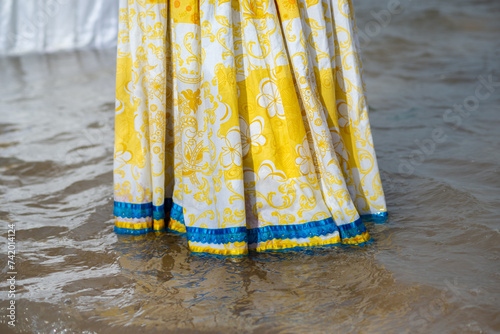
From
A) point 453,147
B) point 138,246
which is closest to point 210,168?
point 138,246

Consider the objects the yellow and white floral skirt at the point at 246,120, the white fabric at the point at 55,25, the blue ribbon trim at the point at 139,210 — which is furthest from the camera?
the white fabric at the point at 55,25

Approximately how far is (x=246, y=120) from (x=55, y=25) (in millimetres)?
5334

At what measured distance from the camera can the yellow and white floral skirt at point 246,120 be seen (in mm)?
1647

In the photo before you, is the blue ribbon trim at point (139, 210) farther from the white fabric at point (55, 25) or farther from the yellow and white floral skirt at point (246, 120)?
the white fabric at point (55, 25)

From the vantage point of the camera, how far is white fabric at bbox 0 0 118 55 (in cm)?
607

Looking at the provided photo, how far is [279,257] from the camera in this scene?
175 cm

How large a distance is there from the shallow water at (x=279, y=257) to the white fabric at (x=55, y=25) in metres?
3.02

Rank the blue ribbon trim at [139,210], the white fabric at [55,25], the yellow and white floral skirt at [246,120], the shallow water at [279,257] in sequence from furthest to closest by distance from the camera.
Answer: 1. the white fabric at [55,25]
2. the blue ribbon trim at [139,210]
3. the yellow and white floral skirt at [246,120]
4. the shallow water at [279,257]

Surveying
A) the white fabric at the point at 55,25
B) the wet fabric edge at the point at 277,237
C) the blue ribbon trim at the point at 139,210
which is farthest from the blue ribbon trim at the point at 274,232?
the white fabric at the point at 55,25

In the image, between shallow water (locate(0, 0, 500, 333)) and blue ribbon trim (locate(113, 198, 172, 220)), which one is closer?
shallow water (locate(0, 0, 500, 333))

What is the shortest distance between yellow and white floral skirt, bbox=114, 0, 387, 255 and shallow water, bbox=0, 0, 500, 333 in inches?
5.3

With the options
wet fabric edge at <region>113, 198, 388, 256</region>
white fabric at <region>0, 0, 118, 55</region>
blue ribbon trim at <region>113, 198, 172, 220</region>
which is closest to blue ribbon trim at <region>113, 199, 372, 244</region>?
wet fabric edge at <region>113, 198, 388, 256</region>

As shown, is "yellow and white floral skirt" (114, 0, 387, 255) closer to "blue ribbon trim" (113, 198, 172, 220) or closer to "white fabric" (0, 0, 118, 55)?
"blue ribbon trim" (113, 198, 172, 220)

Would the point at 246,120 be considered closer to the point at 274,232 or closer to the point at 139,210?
the point at 274,232
